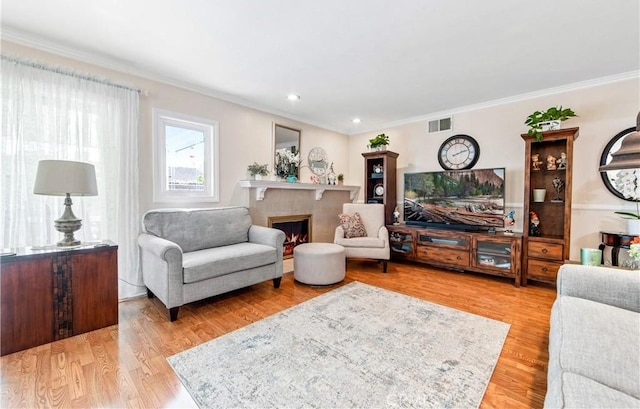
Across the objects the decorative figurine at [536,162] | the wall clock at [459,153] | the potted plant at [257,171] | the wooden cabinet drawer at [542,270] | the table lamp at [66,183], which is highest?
the wall clock at [459,153]

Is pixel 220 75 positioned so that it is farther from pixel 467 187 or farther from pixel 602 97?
pixel 602 97

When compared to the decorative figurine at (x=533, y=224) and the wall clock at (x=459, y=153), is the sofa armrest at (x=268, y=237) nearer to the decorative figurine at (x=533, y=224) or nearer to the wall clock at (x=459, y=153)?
the wall clock at (x=459, y=153)

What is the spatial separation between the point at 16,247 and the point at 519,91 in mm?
5352

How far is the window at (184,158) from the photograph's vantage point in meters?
3.04

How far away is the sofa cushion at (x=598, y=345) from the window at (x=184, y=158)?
3435 mm

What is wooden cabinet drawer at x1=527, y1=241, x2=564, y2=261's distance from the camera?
3.01 m

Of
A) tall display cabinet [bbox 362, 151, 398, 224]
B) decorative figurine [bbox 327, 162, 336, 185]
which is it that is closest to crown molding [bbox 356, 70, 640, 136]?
tall display cabinet [bbox 362, 151, 398, 224]

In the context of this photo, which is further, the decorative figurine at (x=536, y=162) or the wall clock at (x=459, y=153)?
the wall clock at (x=459, y=153)

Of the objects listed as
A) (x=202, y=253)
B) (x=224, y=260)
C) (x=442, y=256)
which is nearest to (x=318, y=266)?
(x=224, y=260)

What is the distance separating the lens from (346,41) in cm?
229

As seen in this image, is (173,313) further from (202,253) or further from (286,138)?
(286,138)

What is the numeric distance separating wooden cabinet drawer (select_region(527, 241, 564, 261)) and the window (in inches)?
154

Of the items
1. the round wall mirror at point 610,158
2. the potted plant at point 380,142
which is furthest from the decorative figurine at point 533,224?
the potted plant at point 380,142

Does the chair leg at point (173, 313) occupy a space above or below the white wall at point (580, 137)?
below
